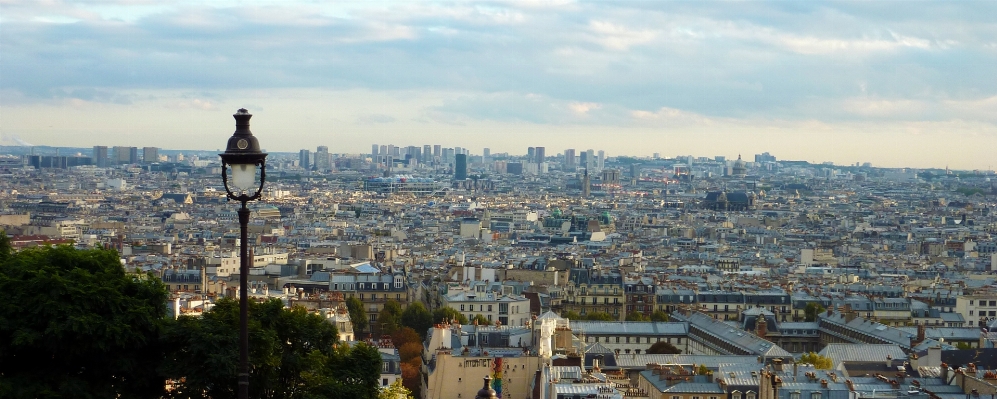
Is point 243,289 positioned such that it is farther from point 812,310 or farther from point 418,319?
point 812,310

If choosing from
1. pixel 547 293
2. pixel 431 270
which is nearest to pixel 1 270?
pixel 547 293

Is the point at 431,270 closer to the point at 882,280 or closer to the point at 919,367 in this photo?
the point at 882,280

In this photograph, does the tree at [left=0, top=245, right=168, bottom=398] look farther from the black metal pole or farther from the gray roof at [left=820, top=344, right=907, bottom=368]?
the gray roof at [left=820, top=344, right=907, bottom=368]

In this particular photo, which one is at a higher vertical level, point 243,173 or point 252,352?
point 243,173

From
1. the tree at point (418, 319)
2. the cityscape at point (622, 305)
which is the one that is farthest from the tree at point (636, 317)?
the tree at point (418, 319)

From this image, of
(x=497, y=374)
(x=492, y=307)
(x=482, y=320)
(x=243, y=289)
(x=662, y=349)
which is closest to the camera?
(x=243, y=289)

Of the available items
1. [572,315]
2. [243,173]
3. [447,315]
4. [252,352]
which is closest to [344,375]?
[252,352]

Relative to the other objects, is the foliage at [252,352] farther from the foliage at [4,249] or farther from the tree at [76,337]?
the foliage at [4,249]

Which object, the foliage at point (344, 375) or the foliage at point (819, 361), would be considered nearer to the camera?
the foliage at point (344, 375)
